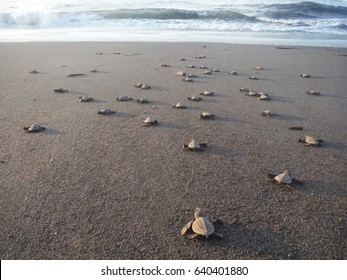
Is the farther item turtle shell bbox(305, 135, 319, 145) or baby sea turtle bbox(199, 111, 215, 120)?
baby sea turtle bbox(199, 111, 215, 120)

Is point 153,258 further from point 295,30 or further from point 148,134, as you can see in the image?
point 295,30

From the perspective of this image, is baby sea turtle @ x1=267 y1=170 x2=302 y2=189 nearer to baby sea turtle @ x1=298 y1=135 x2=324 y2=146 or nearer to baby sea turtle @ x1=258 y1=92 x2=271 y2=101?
baby sea turtle @ x1=298 y1=135 x2=324 y2=146

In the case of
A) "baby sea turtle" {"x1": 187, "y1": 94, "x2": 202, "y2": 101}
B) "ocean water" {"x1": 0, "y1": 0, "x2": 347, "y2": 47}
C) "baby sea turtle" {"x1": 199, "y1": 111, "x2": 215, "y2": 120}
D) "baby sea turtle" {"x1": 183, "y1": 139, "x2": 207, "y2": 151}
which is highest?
"baby sea turtle" {"x1": 183, "y1": 139, "x2": 207, "y2": 151}

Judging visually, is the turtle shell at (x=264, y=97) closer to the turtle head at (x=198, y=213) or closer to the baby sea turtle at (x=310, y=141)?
the baby sea turtle at (x=310, y=141)

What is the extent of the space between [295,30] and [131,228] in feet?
45.0

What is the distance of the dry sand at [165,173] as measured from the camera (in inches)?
73.6

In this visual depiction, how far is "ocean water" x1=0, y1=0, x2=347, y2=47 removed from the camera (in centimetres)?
1191

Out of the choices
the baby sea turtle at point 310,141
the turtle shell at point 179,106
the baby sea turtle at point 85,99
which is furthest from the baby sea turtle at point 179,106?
the baby sea turtle at point 310,141

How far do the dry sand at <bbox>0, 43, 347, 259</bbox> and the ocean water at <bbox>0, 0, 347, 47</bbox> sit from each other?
7118 millimetres

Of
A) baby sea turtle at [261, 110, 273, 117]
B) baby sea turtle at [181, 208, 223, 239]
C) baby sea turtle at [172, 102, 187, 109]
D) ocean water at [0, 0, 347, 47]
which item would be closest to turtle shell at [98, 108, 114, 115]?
baby sea turtle at [172, 102, 187, 109]

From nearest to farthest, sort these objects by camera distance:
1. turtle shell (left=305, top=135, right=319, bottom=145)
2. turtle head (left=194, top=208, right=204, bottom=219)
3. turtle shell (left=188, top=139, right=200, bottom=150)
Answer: turtle head (left=194, top=208, right=204, bottom=219) < turtle shell (left=188, top=139, right=200, bottom=150) < turtle shell (left=305, top=135, right=319, bottom=145)

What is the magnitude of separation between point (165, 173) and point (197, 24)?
1403cm

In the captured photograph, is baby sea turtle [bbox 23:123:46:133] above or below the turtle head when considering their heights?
below

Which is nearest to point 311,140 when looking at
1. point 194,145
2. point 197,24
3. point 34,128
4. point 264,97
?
point 194,145
